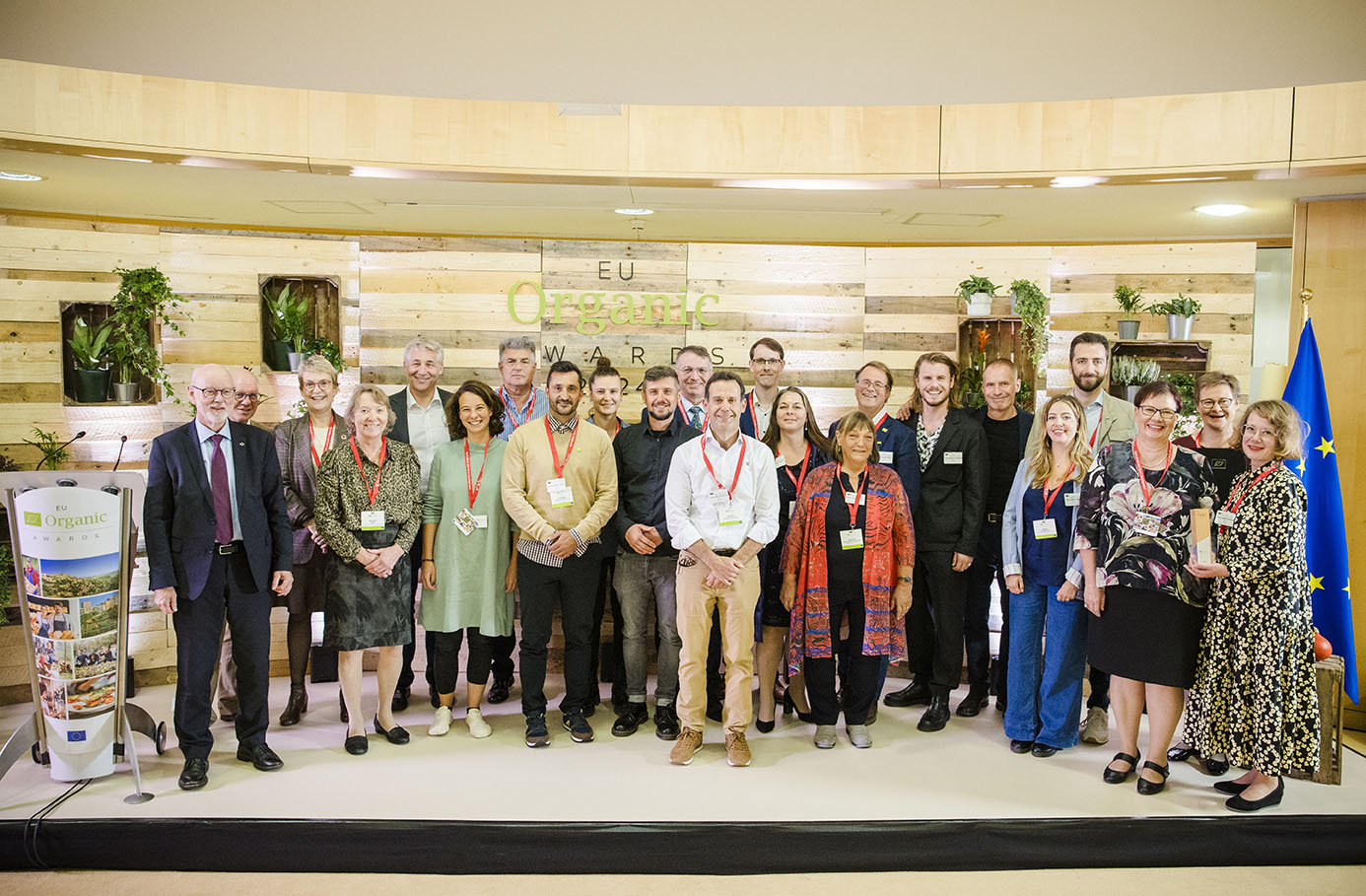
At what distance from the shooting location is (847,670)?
4.13 m

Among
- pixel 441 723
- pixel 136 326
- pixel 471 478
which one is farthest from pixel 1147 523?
pixel 136 326

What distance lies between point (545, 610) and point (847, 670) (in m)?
1.36

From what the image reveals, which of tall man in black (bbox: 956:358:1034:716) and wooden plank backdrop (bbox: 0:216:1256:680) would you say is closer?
tall man in black (bbox: 956:358:1034:716)

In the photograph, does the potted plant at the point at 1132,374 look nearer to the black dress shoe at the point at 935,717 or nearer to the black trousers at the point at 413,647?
the black dress shoe at the point at 935,717

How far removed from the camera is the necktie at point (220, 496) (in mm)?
3623

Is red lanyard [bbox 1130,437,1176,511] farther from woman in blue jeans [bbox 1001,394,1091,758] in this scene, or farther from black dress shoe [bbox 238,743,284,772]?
black dress shoe [bbox 238,743,284,772]

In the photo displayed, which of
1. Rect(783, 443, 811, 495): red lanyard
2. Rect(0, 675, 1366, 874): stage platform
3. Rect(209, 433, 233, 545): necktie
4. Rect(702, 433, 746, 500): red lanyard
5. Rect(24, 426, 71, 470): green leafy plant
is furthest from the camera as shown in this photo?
Rect(24, 426, 71, 470): green leafy plant

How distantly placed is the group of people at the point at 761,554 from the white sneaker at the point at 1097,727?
1 centimetres

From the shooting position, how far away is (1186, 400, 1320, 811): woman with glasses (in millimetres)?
3406

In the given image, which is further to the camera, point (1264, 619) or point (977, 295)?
point (977, 295)

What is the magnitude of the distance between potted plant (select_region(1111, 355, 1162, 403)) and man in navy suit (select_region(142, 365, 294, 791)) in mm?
4489

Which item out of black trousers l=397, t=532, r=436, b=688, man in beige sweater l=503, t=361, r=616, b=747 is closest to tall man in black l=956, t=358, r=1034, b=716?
man in beige sweater l=503, t=361, r=616, b=747

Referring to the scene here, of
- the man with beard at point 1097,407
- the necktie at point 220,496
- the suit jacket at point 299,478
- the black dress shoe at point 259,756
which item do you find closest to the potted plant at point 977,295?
the man with beard at point 1097,407

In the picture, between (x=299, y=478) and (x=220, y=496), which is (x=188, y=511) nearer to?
(x=220, y=496)
